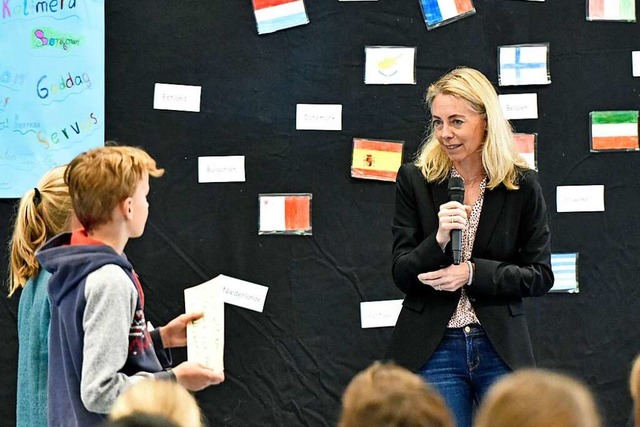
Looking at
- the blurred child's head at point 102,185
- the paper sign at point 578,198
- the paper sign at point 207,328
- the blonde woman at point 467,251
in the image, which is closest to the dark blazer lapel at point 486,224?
the blonde woman at point 467,251

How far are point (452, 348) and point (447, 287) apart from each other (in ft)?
0.61

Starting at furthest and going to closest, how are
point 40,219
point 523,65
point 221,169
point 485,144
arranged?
point 523,65 < point 221,169 < point 485,144 < point 40,219

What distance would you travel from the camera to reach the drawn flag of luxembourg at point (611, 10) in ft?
13.2

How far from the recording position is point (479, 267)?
2.70m

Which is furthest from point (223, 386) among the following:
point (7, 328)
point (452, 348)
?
point (452, 348)

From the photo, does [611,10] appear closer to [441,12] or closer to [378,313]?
[441,12]

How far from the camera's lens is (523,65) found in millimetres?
3973

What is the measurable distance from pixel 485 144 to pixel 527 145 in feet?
3.95

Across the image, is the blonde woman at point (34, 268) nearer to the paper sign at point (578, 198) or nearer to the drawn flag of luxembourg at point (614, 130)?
the paper sign at point (578, 198)

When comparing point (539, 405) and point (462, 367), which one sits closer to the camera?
point (539, 405)

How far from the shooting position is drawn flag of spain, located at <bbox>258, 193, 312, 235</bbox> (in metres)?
3.88

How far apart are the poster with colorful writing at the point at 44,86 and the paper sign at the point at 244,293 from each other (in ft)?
2.66

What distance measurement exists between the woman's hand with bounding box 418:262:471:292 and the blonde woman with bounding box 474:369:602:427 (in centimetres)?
141

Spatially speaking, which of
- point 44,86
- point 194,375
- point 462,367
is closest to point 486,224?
point 462,367
